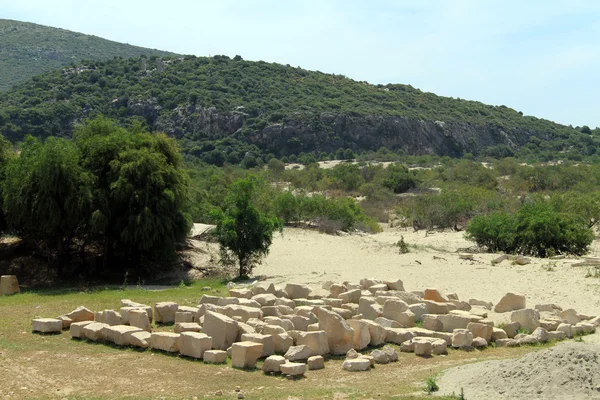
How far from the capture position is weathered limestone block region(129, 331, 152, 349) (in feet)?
42.9

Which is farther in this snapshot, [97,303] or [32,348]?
[97,303]

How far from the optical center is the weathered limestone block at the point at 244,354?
11789 mm

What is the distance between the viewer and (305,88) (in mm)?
84938

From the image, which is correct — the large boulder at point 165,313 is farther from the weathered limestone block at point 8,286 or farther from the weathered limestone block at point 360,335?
the weathered limestone block at point 8,286

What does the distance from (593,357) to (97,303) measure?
41.3 ft

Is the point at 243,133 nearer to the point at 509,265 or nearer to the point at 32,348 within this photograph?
the point at 509,265

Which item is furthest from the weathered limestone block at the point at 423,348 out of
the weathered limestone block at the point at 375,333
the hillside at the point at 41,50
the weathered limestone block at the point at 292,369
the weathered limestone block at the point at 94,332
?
the hillside at the point at 41,50

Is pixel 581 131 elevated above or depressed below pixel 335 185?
above

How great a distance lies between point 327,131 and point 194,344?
6502 centimetres

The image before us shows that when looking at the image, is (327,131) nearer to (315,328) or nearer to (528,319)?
(528,319)

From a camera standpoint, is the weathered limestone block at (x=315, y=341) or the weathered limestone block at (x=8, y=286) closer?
the weathered limestone block at (x=315, y=341)

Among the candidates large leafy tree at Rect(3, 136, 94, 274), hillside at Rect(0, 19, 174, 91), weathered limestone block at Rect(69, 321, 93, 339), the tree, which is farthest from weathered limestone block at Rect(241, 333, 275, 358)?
hillside at Rect(0, 19, 174, 91)

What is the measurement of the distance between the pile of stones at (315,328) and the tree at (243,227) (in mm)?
5915

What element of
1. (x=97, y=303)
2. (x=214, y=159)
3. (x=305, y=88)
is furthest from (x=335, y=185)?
(x=97, y=303)
